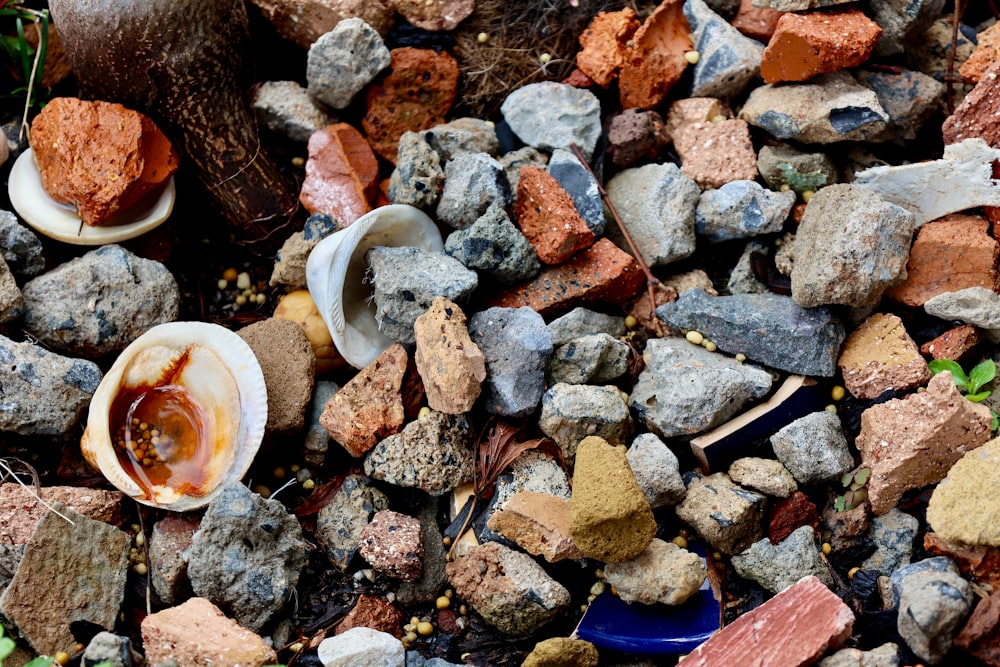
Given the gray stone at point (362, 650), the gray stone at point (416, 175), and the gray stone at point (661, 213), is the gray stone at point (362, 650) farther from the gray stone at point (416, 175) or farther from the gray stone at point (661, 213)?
the gray stone at point (661, 213)

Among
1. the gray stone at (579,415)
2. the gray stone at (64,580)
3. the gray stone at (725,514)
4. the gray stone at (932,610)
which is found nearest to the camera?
the gray stone at (932,610)

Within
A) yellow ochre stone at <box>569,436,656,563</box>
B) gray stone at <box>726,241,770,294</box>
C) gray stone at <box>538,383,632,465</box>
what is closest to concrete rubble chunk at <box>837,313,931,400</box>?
gray stone at <box>726,241,770,294</box>

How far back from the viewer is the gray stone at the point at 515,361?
2.57 meters

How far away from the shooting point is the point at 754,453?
2.60m

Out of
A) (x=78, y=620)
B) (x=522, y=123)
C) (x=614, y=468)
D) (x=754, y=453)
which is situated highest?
(x=522, y=123)

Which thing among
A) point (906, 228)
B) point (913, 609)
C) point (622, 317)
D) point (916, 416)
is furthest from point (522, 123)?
point (913, 609)

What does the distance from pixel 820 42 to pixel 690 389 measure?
43.4 inches

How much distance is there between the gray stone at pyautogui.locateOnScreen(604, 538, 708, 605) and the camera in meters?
2.32

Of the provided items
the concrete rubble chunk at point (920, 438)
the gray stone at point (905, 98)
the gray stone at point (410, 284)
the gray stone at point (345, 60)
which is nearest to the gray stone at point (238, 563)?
the gray stone at point (410, 284)

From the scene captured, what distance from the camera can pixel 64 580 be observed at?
239 centimetres

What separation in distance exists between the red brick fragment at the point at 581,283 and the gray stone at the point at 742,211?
27cm

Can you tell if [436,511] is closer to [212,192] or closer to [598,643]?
[598,643]

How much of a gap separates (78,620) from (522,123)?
1952mm

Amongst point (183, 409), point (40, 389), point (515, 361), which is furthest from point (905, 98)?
point (40, 389)
